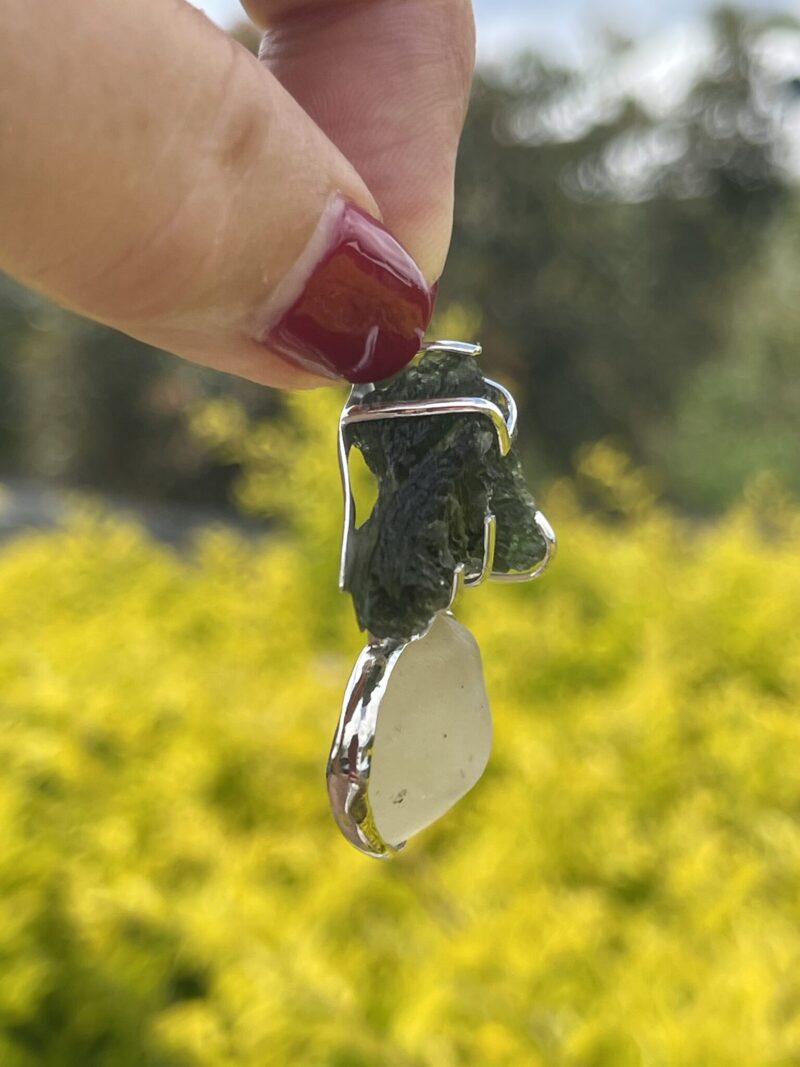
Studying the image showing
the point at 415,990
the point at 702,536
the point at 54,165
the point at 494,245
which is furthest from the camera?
the point at 494,245

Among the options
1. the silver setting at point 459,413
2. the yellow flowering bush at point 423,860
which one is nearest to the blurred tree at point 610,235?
the yellow flowering bush at point 423,860

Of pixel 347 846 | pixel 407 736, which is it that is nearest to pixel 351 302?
pixel 407 736

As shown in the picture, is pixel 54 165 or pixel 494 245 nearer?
pixel 54 165

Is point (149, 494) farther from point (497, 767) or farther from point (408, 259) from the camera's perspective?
point (408, 259)

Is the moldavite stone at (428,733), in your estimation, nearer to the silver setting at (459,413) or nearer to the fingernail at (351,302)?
the silver setting at (459,413)

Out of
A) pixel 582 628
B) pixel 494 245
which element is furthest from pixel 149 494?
pixel 582 628

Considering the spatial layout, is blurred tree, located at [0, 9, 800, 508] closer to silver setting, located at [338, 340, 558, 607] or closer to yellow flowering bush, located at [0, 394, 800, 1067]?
yellow flowering bush, located at [0, 394, 800, 1067]

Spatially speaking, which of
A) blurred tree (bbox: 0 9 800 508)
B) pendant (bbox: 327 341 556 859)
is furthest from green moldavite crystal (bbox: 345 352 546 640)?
blurred tree (bbox: 0 9 800 508)
